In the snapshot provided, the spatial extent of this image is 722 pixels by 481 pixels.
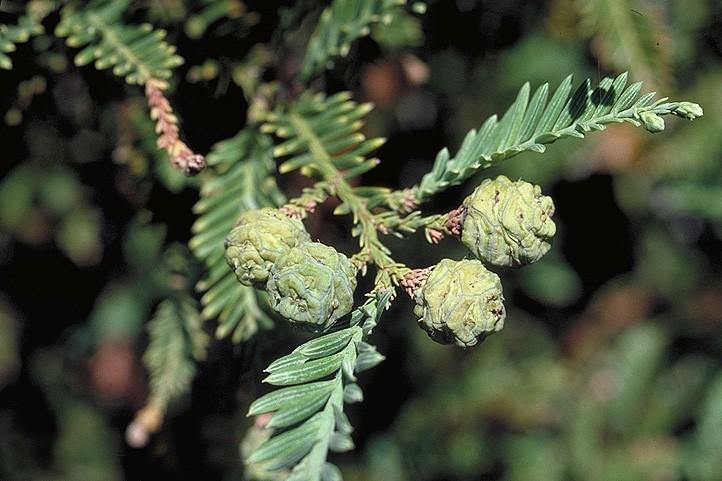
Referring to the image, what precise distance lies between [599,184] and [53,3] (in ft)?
4.64

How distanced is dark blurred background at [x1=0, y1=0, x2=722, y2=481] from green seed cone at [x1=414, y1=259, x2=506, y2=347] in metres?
0.75

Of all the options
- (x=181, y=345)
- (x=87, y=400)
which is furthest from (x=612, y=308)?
(x=87, y=400)

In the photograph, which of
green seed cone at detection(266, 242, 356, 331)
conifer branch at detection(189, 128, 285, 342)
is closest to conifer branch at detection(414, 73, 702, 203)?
green seed cone at detection(266, 242, 356, 331)

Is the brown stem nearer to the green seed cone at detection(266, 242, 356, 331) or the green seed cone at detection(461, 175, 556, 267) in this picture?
the green seed cone at detection(266, 242, 356, 331)

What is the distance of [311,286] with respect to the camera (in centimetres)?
86

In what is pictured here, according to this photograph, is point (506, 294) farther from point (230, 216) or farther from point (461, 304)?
point (461, 304)

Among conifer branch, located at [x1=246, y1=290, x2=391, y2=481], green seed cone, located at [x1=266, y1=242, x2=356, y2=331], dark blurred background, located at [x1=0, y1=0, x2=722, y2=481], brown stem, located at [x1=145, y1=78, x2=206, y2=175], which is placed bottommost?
dark blurred background, located at [x1=0, y1=0, x2=722, y2=481]

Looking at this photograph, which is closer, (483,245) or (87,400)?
(483,245)

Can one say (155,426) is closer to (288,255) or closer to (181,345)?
(181,345)

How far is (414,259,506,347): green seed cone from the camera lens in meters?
0.86

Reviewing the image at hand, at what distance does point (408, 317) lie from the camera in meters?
1.86

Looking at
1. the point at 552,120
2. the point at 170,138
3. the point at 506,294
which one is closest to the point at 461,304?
the point at 552,120

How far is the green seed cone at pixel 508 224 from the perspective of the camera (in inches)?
35.0

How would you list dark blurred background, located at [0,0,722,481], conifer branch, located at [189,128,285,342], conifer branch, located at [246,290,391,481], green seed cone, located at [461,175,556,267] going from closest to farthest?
conifer branch, located at [246,290,391,481] < green seed cone, located at [461,175,556,267] < conifer branch, located at [189,128,285,342] < dark blurred background, located at [0,0,722,481]
